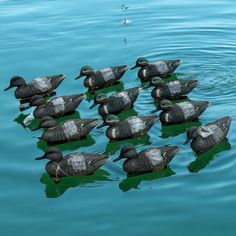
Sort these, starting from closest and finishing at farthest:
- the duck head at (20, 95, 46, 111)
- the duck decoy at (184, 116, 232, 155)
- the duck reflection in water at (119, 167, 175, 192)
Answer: the duck reflection in water at (119, 167, 175, 192) → the duck decoy at (184, 116, 232, 155) → the duck head at (20, 95, 46, 111)

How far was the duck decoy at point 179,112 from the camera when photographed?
12516 millimetres

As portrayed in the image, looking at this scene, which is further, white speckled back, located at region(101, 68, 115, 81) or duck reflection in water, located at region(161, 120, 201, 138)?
white speckled back, located at region(101, 68, 115, 81)

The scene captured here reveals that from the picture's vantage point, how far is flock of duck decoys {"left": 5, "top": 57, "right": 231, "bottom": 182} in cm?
1078

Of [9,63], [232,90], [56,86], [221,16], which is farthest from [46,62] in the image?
[221,16]

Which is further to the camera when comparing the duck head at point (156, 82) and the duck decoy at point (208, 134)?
the duck head at point (156, 82)

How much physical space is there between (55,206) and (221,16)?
43.5 feet

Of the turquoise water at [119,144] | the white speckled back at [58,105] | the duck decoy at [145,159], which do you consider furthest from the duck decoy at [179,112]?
the white speckled back at [58,105]

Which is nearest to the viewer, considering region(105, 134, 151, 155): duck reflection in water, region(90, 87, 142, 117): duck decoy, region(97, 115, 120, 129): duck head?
region(105, 134, 151, 155): duck reflection in water

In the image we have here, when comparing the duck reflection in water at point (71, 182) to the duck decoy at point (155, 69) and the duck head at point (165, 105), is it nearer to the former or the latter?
the duck head at point (165, 105)

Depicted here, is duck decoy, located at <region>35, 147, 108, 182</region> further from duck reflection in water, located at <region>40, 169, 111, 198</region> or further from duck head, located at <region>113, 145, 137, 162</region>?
duck head, located at <region>113, 145, 137, 162</region>

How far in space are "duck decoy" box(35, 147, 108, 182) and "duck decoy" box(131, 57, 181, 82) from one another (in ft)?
15.8

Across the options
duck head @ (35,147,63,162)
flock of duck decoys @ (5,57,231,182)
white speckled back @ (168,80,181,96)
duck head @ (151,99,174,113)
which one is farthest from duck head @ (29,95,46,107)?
white speckled back @ (168,80,181,96)

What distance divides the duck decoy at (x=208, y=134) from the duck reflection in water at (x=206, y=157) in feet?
0.40

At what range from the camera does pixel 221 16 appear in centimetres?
2092
